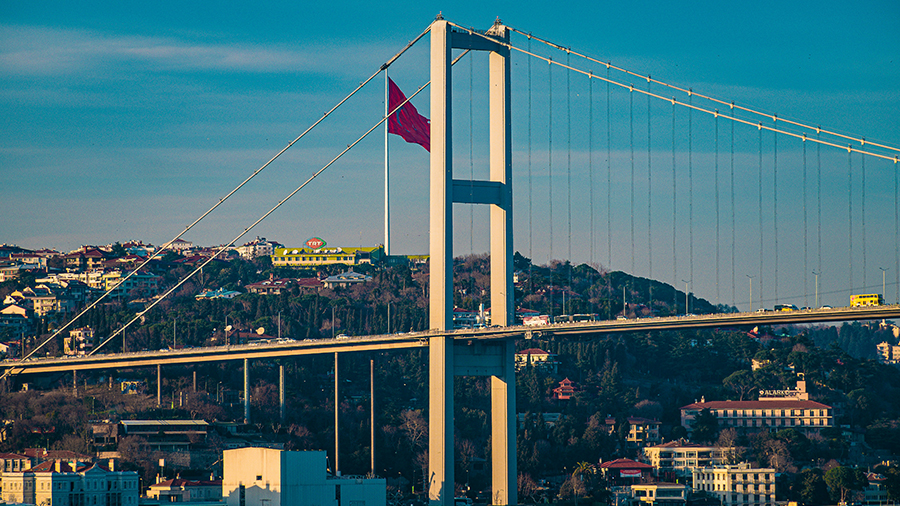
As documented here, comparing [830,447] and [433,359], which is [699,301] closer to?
[830,447]

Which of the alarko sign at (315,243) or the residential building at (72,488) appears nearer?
the residential building at (72,488)

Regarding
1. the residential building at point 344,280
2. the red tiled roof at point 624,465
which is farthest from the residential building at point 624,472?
the residential building at point 344,280

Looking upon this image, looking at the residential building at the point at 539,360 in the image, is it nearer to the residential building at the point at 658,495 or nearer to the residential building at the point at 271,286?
the residential building at the point at 271,286

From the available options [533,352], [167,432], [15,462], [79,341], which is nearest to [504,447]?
[15,462]

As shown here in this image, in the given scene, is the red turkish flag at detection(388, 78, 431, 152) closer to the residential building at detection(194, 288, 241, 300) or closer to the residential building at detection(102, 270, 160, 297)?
the residential building at detection(194, 288, 241, 300)

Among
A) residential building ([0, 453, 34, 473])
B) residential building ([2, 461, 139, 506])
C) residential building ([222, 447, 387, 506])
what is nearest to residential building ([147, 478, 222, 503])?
residential building ([2, 461, 139, 506])

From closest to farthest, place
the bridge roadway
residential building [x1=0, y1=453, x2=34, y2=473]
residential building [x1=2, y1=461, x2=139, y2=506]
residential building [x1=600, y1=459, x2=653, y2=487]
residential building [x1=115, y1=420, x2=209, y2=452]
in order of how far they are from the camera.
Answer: the bridge roadway < residential building [x1=2, y1=461, x2=139, y2=506] < residential building [x1=0, y1=453, x2=34, y2=473] < residential building [x1=115, y1=420, x2=209, y2=452] < residential building [x1=600, y1=459, x2=653, y2=487]
